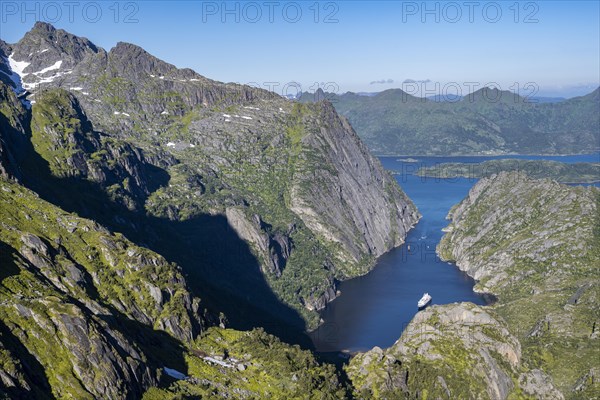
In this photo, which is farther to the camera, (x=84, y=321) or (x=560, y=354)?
(x=560, y=354)

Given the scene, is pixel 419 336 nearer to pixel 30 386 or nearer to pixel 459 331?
pixel 459 331

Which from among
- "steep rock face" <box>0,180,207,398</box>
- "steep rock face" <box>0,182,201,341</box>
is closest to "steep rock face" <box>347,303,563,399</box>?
"steep rock face" <box>0,182,201,341</box>

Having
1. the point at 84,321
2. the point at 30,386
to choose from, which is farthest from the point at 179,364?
Result: the point at 30,386

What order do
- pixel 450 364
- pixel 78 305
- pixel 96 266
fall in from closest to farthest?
pixel 78 305 < pixel 96 266 < pixel 450 364

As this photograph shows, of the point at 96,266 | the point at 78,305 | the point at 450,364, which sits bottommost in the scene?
the point at 450,364

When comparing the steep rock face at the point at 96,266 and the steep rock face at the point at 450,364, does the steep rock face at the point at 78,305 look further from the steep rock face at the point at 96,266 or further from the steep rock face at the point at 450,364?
the steep rock face at the point at 450,364

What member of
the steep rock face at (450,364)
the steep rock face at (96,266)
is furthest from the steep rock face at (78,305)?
the steep rock face at (450,364)

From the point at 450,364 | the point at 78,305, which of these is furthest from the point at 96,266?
the point at 450,364

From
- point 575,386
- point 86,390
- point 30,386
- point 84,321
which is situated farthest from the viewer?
point 575,386

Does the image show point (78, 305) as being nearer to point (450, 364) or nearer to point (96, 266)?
point (96, 266)
